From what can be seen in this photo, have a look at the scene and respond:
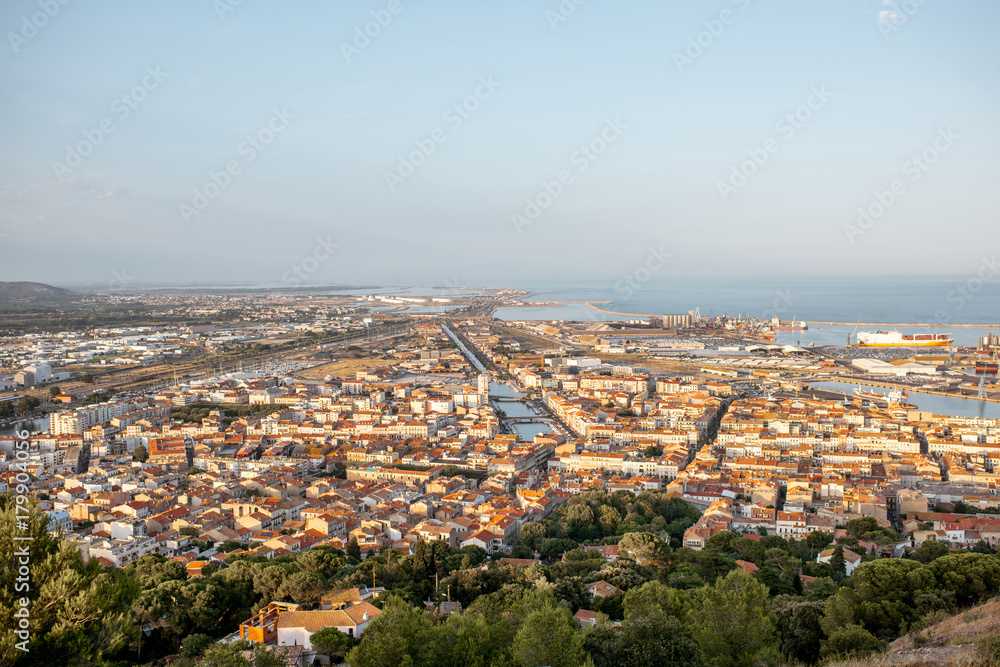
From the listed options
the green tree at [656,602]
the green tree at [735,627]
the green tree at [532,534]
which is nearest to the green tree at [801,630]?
the green tree at [735,627]

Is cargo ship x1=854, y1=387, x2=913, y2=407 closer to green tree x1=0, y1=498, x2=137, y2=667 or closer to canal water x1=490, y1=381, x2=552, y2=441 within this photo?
canal water x1=490, y1=381, x2=552, y2=441

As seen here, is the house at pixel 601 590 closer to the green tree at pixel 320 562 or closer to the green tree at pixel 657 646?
the green tree at pixel 657 646

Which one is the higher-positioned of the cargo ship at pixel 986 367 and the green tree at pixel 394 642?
the cargo ship at pixel 986 367

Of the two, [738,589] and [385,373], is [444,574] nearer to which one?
[738,589]

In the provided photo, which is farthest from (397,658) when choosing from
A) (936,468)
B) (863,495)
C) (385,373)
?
(385,373)

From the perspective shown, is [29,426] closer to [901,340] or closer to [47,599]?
[47,599]
